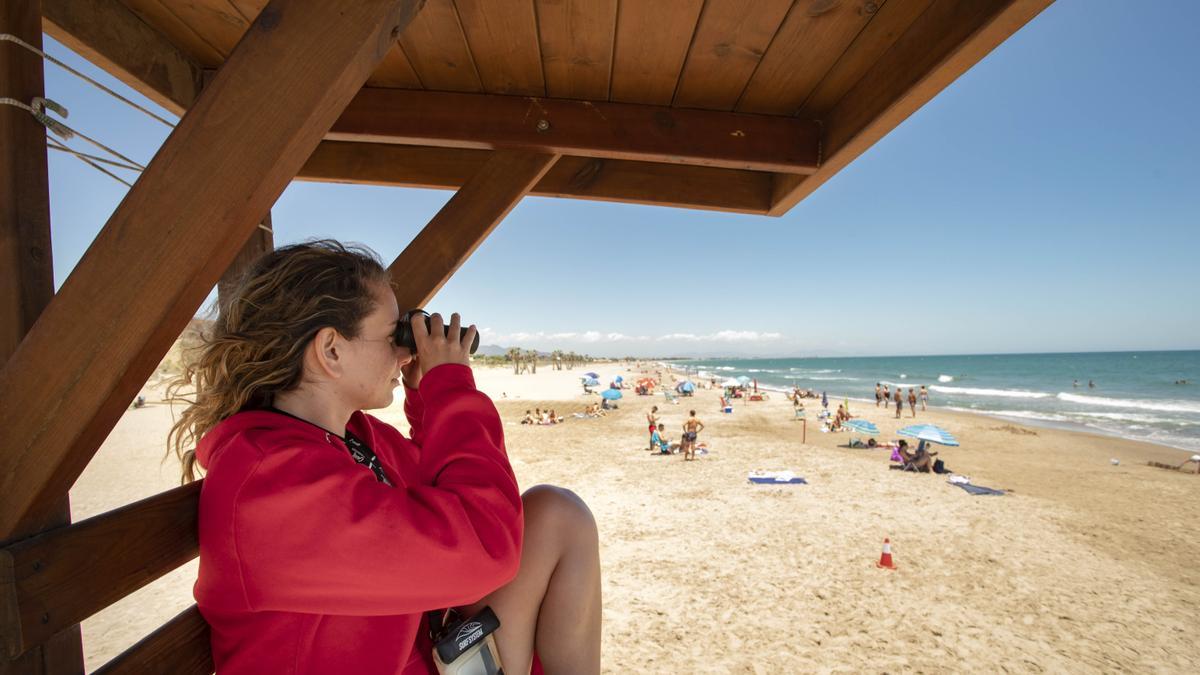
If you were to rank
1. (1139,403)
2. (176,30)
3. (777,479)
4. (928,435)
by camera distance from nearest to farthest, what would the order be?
(176,30) < (777,479) < (928,435) < (1139,403)

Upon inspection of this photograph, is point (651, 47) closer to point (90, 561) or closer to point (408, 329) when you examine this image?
point (408, 329)

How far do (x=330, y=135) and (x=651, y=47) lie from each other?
1.42 meters

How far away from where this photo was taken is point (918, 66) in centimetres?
163

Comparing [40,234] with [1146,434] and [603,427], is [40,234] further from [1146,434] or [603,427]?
[1146,434]

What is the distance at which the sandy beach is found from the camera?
15.4ft

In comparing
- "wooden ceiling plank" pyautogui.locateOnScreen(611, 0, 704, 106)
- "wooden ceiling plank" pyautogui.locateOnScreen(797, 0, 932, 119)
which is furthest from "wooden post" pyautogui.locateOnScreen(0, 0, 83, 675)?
"wooden ceiling plank" pyautogui.locateOnScreen(797, 0, 932, 119)

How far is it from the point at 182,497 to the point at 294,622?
1.36 ft

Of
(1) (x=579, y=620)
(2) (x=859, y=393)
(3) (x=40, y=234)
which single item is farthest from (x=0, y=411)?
(2) (x=859, y=393)

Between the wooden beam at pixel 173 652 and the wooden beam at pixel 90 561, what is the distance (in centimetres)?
12

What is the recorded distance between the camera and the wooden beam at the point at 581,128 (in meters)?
2.20

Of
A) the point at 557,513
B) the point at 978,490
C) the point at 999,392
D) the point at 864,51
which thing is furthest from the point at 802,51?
the point at 999,392

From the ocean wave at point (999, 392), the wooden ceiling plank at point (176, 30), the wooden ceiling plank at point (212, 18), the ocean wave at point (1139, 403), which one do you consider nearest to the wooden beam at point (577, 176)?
the wooden ceiling plank at point (176, 30)

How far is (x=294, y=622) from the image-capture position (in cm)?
107

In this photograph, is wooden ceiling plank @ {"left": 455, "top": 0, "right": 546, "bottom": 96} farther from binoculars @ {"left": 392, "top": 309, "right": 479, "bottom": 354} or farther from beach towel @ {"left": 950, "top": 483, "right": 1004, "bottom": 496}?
beach towel @ {"left": 950, "top": 483, "right": 1004, "bottom": 496}
